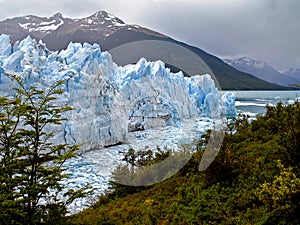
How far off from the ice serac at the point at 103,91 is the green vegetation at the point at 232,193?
10.5m

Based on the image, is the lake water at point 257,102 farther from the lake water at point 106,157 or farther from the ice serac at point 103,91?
the lake water at point 106,157

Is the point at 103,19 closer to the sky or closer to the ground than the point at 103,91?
closer to the sky

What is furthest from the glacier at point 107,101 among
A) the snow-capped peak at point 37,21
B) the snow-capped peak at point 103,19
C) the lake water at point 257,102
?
the snow-capped peak at point 37,21

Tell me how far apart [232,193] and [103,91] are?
1390cm

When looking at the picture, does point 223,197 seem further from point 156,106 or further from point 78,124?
point 156,106

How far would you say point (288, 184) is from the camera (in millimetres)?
2744

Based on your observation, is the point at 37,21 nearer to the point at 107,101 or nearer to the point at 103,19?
the point at 103,19

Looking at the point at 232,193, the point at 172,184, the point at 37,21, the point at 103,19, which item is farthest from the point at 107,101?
the point at 37,21

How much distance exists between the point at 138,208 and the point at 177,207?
2.72 feet

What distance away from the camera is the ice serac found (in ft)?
51.5

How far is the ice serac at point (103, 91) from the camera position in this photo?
15.7 metres

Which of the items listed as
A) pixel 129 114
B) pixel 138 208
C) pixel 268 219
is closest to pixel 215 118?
pixel 129 114

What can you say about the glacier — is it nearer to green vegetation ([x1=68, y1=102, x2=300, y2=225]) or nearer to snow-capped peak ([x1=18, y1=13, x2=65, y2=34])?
green vegetation ([x1=68, y1=102, x2=300, y2=225])

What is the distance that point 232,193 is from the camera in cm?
399
